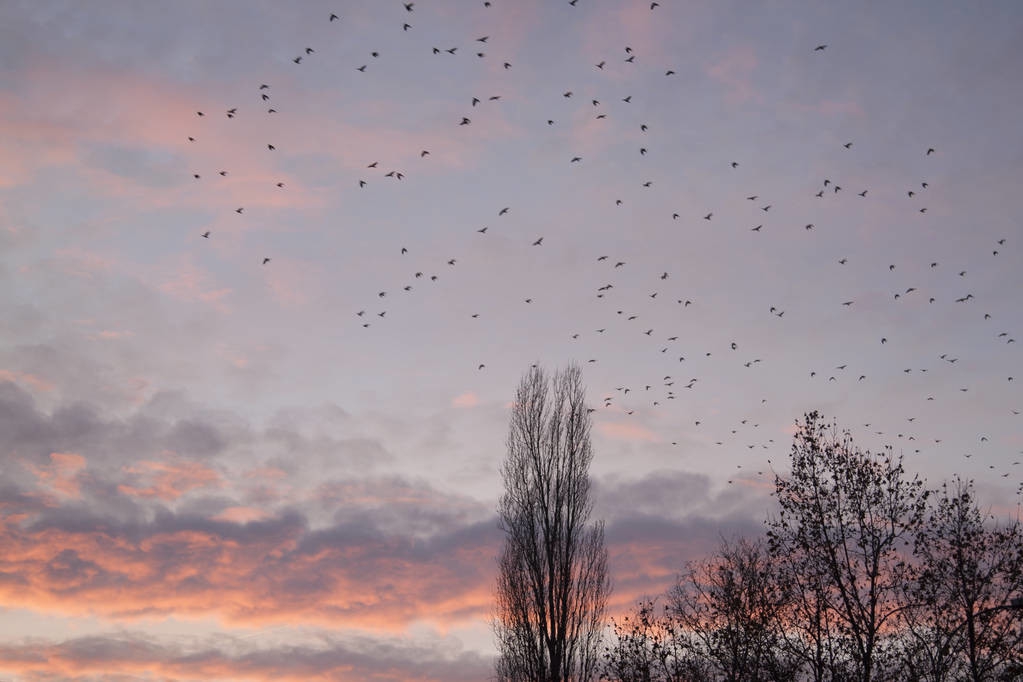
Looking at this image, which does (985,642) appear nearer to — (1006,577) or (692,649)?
(1006,577)

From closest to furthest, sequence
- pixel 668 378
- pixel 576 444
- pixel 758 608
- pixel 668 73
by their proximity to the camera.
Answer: pixel 668 73 < pixel 758 608 < pixel 668 378 < pixel 576 444

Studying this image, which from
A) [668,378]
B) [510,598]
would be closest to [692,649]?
[510,598]

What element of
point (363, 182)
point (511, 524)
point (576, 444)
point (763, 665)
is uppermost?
point (363, 182)

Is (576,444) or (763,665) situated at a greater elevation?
(576,444)

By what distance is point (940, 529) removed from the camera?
3045 centimetres

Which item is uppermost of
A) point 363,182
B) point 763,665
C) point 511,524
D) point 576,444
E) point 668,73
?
point 668,73

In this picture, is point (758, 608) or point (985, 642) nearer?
point (985, 642)

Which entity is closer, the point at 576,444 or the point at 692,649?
the point at 692,649

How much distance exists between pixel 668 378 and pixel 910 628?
12.7m

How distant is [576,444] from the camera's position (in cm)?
4050

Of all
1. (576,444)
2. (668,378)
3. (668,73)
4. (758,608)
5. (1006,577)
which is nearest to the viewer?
(668,73)

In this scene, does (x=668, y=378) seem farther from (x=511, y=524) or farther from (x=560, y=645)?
(x=560, y=645)

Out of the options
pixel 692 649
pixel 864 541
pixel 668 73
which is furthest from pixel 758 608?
pixel 668 73

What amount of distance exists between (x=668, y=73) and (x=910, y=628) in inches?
771
